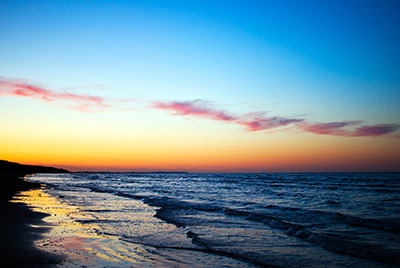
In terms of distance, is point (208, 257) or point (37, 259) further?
point (208, 257)

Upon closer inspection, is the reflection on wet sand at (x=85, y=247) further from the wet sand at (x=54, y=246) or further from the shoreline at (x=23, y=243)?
the shoreline at (x=23, y=243)

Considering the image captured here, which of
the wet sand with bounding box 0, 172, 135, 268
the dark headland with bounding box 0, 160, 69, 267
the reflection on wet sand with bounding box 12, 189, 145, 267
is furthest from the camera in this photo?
the reflection on wet sand with bounding box 12, 189, 145, 267

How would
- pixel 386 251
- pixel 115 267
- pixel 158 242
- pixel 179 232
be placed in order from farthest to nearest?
pixel 179 232 → pixel 158 242 → pixel 386 251 → pixel 115 267

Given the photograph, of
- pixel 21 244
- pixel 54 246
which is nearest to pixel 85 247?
pixel 54 246

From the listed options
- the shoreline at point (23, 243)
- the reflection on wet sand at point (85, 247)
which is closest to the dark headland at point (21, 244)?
the shoreline at point (23, 243)

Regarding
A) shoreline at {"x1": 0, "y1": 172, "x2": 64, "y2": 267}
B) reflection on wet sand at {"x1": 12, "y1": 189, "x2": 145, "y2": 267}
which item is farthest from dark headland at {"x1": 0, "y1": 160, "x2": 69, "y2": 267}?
reflection on wet sand at {"x1": 12, "y1": 189, "x2": 145, "y2": 267}

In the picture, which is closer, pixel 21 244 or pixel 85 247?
pixel 21 244

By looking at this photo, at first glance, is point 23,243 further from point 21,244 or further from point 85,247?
point 85,247

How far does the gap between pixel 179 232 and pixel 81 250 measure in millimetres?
4119

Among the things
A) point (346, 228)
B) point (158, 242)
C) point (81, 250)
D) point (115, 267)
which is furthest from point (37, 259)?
point (346, 228)

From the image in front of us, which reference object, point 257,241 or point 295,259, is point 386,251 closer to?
point 295,259

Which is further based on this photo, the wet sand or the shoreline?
the wet sand

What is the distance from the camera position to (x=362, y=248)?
8.40m

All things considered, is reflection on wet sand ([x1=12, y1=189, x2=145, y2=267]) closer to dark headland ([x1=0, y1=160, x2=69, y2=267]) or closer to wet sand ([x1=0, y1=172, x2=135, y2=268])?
wet sand ([x1=0, y1=172, x2=135, y2=268])
